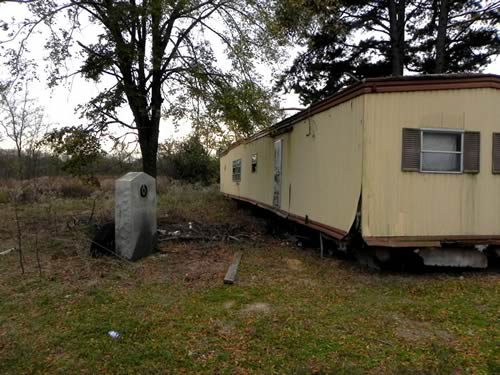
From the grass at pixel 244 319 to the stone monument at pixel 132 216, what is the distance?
0.38 m

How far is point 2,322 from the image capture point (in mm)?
4223

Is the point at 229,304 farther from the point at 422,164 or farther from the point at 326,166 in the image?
the point at 422,164

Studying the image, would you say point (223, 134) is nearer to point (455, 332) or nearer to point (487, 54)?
point (455, 332)

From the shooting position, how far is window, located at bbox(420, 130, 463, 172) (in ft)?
19.1

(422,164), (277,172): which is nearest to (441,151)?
(422,164)

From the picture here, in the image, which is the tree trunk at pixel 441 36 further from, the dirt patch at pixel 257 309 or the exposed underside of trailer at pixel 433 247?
the dirt patch at pixel 257 309

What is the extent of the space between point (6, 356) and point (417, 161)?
533cm

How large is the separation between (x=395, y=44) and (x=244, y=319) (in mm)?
12441

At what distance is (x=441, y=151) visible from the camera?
19.3 ft

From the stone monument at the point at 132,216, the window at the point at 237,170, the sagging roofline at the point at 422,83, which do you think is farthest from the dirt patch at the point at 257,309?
the window at the point at 237,170

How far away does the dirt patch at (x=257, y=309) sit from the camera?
14.6ft

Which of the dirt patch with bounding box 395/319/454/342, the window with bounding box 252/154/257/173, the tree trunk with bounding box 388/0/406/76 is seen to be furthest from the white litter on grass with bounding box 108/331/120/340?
the tree trunk with bounding box 388/0/406/76

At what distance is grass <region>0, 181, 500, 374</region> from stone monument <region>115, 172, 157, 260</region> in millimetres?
380

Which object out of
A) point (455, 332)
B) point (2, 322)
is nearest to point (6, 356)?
point (2, 322)
